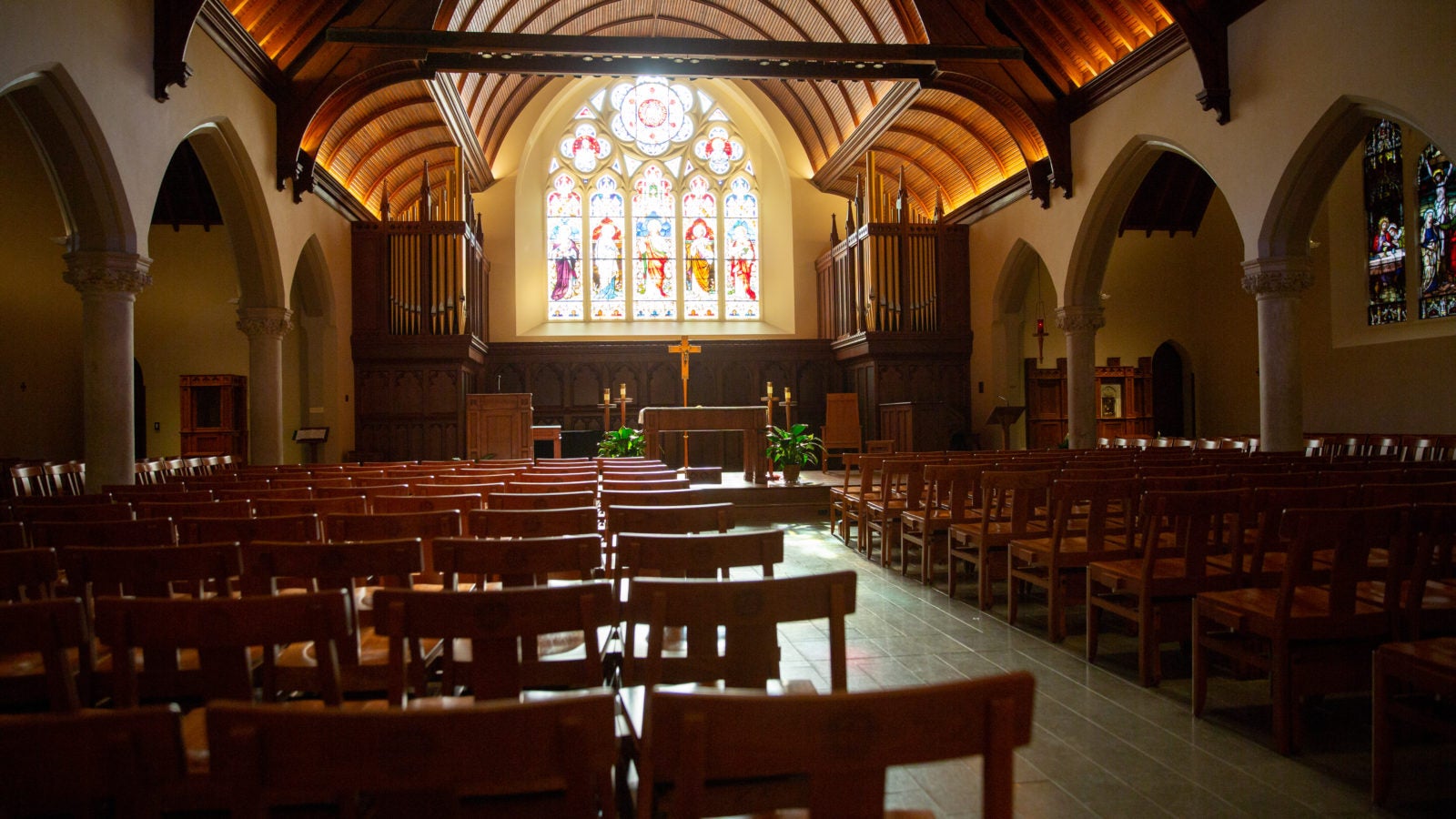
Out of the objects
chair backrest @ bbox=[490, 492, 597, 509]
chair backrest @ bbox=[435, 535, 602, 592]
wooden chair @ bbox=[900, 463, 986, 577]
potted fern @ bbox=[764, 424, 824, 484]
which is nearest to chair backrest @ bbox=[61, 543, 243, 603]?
chair backrest @ bbox=[435, 535, 602, 592]

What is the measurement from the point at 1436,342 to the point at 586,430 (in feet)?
45.4

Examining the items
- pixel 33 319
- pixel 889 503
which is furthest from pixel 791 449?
pixel 33 319

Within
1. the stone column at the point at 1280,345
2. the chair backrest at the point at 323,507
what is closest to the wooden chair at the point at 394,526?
the chair backrest at the point at 323,507

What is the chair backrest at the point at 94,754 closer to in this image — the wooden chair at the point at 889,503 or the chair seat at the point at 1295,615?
the chair seat at the point at 1295,615

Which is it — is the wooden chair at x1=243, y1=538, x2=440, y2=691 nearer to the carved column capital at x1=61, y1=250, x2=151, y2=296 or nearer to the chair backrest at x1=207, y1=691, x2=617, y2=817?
the chair backrest at x1=207, y1=691, x2=617, y2=817

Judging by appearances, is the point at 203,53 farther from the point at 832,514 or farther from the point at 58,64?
the point at 832,514

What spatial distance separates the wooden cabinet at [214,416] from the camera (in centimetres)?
1332

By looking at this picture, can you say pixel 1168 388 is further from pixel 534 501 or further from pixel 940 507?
pixel 534 501

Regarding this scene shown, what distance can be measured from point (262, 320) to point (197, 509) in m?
7.98

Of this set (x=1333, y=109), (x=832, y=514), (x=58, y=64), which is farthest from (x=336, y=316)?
(x=1333, y=109)

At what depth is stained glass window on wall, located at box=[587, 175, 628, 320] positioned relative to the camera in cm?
1920

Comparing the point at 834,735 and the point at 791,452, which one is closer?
the point at 834,735

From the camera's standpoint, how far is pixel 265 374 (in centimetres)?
1180

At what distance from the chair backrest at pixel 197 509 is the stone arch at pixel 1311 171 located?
963 cm
